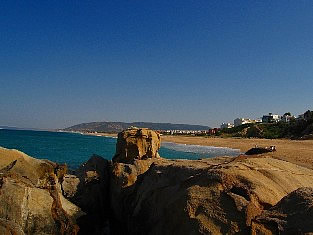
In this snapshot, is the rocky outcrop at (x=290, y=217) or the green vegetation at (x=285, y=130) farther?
the green vegetation at (x=285, y=130)

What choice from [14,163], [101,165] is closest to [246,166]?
[14,163]

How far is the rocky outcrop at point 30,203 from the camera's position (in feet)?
26.6

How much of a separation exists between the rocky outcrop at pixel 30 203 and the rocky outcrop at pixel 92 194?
827 millimetres

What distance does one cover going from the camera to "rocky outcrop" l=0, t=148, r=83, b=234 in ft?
26.6

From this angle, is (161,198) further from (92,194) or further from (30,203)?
(92,194)

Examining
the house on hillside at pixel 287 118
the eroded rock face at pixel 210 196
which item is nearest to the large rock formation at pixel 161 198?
the eroded rock face at pixel 210 196

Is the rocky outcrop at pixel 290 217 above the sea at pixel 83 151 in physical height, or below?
above

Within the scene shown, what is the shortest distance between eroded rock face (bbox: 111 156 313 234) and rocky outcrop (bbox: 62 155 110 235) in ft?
5.21

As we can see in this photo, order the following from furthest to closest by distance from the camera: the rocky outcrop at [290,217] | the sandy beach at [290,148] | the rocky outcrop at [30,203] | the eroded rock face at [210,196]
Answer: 1. the sandy beach at [290,148]
2. the rocky outcrop at [30,203]
3. the eroded rock face at [210,196]
4. the rocky outcrop at [290,217]

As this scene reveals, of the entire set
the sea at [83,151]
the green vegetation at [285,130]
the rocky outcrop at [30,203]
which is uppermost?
the green vegetation at [285,130]

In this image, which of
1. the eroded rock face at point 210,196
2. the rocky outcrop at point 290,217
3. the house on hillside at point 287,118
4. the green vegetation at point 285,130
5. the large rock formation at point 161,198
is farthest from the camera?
the house on hillside at point 287,118

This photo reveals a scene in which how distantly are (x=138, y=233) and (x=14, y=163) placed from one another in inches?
161

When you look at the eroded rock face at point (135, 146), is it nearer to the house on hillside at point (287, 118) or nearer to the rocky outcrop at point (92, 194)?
the rocky outcrop at point (92, 194)

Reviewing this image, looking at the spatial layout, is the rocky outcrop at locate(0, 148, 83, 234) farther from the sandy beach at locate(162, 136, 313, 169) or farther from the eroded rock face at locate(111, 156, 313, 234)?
the sandy beach at locate(162, 136, 313, 169)
